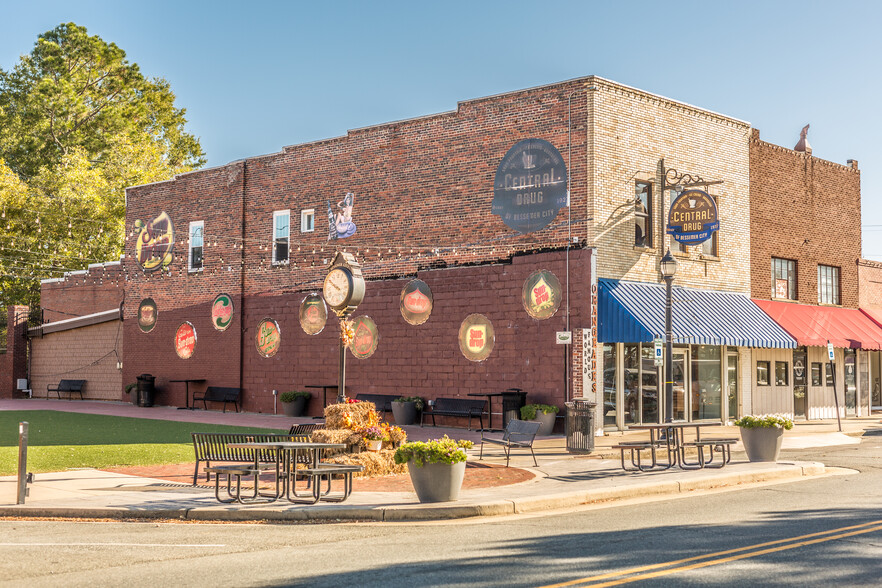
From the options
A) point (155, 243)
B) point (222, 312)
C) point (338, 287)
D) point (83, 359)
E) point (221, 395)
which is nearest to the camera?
point (338, 287)

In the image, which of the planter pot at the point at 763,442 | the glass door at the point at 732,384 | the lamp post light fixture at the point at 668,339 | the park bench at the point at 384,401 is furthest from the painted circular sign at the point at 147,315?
the planter pot at the point at 763,442

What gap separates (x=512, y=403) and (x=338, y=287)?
773 centimetres

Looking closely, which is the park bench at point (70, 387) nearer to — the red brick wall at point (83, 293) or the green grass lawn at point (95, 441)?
the red brick wall at point (83, 293)

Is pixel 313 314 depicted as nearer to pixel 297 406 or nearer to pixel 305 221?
pixel 297 406

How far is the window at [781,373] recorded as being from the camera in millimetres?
30109

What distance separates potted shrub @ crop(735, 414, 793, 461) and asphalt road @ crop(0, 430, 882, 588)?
4.68 metres

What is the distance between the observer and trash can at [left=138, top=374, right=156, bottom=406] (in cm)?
3675

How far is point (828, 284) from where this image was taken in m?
33.1

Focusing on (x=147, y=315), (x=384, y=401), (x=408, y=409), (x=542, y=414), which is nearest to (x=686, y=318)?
(x=542, y=414)

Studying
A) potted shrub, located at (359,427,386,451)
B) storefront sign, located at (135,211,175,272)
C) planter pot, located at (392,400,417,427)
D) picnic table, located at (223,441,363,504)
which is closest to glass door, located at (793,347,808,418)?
planter pot, located at (392,400,417,427)

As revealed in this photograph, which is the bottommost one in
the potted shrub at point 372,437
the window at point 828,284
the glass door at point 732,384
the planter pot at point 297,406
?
the planter pot at point 297,406

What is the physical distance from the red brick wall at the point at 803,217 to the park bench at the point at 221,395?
58.0ft

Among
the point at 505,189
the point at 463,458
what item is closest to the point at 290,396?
the point at 505,189

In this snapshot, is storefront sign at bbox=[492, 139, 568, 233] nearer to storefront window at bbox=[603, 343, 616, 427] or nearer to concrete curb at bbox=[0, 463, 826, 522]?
storefront window at bbox=[603, 343, 616, 427]
